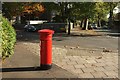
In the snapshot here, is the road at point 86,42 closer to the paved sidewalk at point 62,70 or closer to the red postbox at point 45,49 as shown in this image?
the paved sidewalk at point 62,70

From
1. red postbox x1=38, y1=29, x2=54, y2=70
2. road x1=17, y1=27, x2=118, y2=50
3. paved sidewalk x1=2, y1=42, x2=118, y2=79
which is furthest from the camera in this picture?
road x1=17, y1=27, x2=118, y2=50

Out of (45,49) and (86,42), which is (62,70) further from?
(86,42)

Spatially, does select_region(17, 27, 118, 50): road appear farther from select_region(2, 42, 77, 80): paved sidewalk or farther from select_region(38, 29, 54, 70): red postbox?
select_region(38, 29, 54, 70): red postbox

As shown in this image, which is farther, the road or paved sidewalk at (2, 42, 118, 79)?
the road

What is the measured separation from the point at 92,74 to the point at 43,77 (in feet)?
4.85

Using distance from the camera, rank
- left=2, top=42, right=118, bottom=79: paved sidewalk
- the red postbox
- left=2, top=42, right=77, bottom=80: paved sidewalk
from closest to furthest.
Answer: left=2, top=42, right=77, bottom=80: paved sidewalk < left=2, top=42, right=118, bottom=79: paved sidewalk < the red postbox

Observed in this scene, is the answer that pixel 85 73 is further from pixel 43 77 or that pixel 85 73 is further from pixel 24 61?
pixel 24 61

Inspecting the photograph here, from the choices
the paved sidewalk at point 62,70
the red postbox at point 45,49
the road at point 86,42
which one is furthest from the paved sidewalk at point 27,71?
the road at point 86,42

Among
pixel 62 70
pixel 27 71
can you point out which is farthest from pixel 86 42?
pixel 27 71

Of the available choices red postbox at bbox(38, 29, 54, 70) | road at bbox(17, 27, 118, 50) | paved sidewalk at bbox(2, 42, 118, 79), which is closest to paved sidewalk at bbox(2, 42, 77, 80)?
paved sidewalk at bbox(2, 42, 118, 79)

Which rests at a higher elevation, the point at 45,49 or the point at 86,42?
the point at 45,49

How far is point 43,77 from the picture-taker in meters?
6.94

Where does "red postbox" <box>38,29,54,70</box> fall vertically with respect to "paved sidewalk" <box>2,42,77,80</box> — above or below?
above

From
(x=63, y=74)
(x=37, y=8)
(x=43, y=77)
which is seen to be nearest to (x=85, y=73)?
(x=63, y=74)
